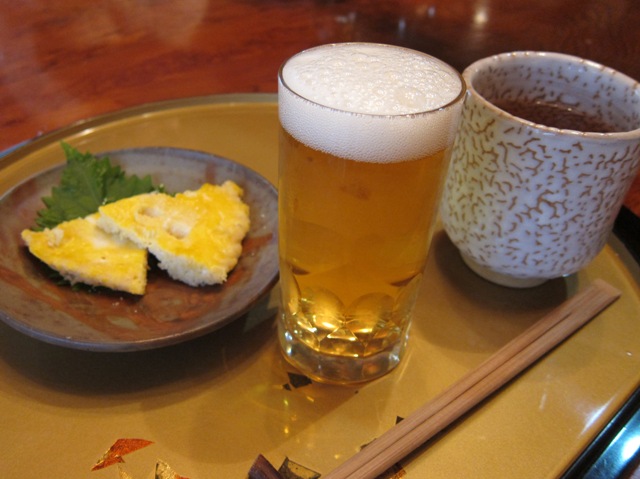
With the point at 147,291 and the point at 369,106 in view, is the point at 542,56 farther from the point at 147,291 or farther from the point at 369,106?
the point at 147,291

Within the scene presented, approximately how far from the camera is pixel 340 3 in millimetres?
2172

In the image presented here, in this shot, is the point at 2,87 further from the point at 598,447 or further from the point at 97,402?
the point at 598,447

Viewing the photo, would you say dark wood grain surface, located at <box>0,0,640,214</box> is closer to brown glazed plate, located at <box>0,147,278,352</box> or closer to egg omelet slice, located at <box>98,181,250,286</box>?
brown glazed plate, located at <box>0,147,278,352</box>

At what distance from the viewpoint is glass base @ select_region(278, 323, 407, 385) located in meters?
0.80

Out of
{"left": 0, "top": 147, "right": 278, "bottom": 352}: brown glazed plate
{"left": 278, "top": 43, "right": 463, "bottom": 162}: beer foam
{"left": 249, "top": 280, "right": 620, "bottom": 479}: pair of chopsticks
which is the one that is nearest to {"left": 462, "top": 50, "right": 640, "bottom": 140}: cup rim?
{"left": 278, "top": 43, "right": 463, "bottom": 162}: beer foam

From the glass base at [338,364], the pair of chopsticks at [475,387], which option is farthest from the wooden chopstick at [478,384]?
the glass base at [338,364]

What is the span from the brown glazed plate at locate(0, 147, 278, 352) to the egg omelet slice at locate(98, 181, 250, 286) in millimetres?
Result: 27

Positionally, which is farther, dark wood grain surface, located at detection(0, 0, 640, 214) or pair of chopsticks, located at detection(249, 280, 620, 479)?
dark wood grain surface, located at detection(0, 0, 640, 214)

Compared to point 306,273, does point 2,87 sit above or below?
below

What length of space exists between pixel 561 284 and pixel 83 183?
0.94 meters

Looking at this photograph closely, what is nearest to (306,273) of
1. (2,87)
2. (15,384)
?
(15,384)

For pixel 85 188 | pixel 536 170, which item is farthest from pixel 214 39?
pixel 536 170

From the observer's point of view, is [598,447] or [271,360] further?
[271,360]

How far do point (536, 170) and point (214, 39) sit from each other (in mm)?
1395
